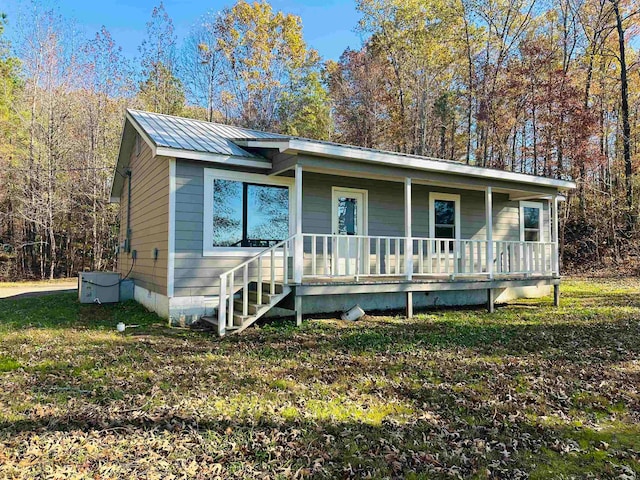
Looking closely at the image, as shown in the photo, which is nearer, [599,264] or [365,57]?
[599,264]

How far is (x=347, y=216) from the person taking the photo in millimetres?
9508

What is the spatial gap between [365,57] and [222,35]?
842 cm

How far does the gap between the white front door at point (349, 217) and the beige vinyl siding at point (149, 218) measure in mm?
3569

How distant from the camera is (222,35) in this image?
2391 centimetres

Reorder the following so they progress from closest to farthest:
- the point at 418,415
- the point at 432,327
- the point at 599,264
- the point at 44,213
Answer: the point at 418,415 → the point at 432,327 → the point at 599,264 → the point at 44,213

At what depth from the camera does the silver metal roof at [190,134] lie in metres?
7.57

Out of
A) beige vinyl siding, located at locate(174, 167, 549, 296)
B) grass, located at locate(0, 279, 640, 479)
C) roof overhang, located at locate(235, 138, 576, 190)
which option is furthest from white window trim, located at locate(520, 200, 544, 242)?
grass, located at locate(0, 279, 640, 479)

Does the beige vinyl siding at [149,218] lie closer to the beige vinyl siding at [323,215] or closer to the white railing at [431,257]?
the beige vinyl siding at [323,215]

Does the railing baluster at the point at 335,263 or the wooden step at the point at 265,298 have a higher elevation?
the railing baluster at the point at 335,263

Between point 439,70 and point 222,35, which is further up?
point 222,35

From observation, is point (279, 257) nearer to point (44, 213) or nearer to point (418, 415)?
point (418, 415)

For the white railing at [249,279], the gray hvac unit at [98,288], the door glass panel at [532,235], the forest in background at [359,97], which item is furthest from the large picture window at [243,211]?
the forest in background at [359,97]

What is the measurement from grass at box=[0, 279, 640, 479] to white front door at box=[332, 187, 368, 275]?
96.4 inches

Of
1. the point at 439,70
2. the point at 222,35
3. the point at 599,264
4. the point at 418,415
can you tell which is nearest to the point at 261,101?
the point at 222,35
